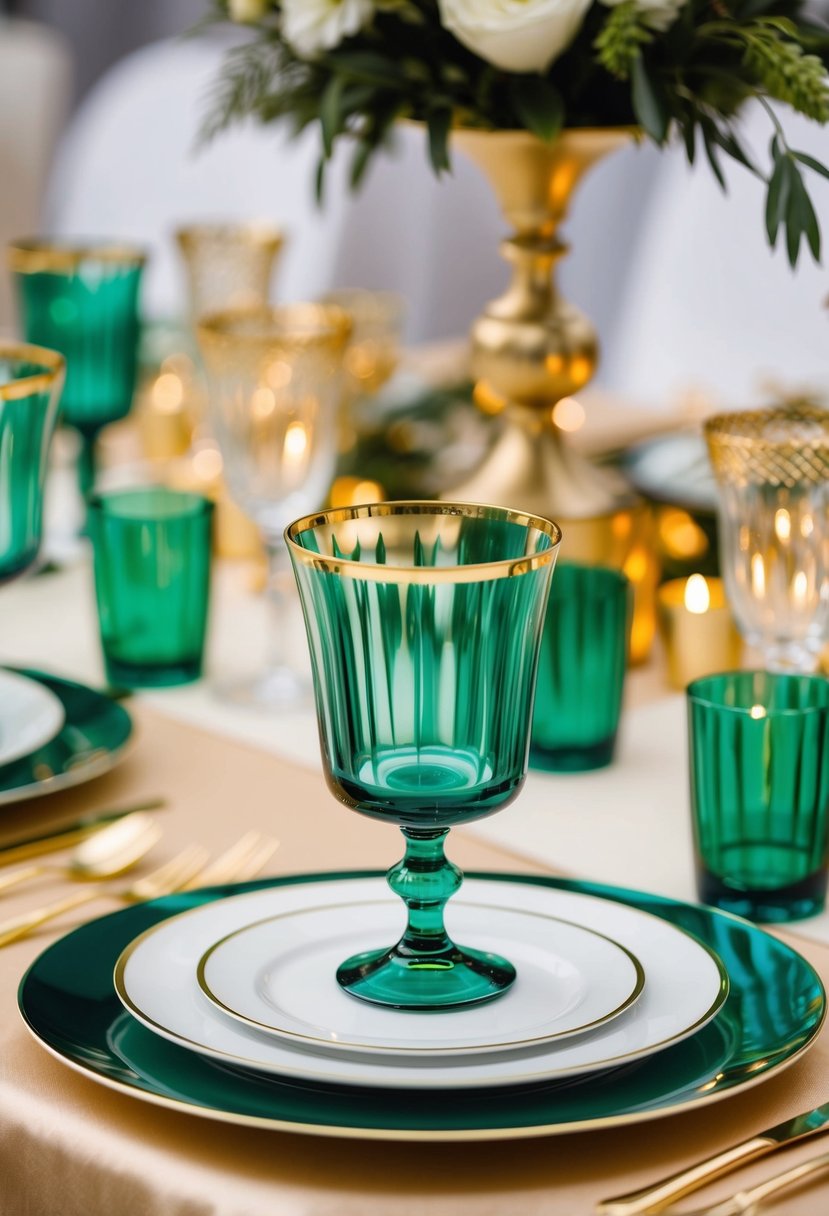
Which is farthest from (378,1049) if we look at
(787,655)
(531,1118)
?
(787,655)

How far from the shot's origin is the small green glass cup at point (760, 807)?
2.59 ft

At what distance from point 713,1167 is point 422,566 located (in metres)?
0.24

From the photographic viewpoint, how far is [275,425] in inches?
44.1

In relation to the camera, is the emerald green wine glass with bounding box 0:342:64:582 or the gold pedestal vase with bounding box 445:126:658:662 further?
the gold pedestal vase with bounding box 445:126:658:662

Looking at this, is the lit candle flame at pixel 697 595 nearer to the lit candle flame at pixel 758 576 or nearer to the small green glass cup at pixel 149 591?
the lit candle flame at pixel 758 576

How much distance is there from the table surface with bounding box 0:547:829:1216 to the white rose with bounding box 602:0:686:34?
44cm

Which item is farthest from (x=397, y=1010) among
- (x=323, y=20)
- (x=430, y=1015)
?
(x=323, y=20)

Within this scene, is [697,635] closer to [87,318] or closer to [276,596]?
[276,596]

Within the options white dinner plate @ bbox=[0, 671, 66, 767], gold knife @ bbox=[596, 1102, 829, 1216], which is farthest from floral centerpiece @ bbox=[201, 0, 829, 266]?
gold knife @ bbox=[596, 1102, 829, 1216]

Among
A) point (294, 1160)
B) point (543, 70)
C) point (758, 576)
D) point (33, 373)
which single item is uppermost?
point (543, 70)

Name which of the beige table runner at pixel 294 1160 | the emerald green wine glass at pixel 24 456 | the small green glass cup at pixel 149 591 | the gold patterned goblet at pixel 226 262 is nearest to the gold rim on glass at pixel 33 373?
the emerald green wine glass at pixel 24 456

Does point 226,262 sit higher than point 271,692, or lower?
higher

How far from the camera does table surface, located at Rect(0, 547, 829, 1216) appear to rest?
56 cm

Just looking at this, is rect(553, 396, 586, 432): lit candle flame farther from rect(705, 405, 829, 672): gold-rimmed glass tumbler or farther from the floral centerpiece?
rect(705, 405, 829, 672): gold-rimmed glass tumbler
